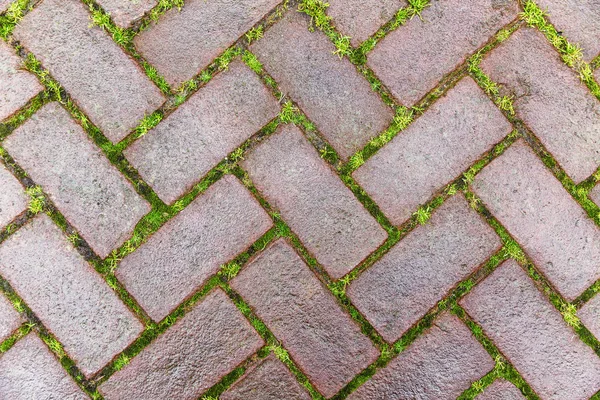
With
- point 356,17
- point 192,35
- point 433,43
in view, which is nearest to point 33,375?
point 192,35

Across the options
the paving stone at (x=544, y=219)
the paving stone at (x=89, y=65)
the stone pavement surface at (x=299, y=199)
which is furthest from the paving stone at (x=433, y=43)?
the paving stone at (x=89, y=65)

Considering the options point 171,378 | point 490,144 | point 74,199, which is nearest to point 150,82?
point 74,199

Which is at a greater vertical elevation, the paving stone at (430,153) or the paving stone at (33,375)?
the paving stone at (33,375)

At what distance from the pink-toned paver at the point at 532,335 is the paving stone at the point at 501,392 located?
0.22ft

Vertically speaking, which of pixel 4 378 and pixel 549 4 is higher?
pixel 4 378

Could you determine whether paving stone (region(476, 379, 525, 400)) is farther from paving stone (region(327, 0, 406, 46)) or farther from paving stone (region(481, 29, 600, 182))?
paving stone (region(327, 0, 406, 46))

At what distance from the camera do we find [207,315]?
2.00 metres

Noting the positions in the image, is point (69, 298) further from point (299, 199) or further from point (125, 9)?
point (125, 9)

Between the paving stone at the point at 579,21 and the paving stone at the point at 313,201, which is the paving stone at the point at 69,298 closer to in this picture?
the paving stone at the point at 313,201

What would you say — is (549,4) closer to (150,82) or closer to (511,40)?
(511,40)

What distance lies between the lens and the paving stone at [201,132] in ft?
6.61

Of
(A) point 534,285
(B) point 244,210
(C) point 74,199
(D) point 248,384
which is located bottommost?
(A) point 534,285

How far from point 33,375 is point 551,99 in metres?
2.30

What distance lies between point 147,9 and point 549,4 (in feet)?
5.29
